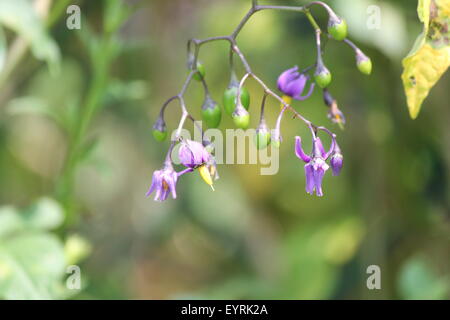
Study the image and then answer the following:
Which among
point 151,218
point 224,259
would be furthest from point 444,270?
point 151,218

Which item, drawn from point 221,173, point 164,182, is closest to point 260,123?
point 164,182

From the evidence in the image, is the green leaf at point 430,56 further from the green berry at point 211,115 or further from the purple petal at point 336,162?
the green berry at point 211,115

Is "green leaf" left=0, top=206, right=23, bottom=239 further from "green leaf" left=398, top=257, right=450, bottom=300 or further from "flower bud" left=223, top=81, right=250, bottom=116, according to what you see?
"green leaf" left=398, top=257, right=450, bottom=300

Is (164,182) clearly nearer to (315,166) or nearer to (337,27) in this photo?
(315,166)

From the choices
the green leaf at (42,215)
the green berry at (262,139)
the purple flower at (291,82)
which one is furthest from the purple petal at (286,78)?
the green leaf at (42,215)

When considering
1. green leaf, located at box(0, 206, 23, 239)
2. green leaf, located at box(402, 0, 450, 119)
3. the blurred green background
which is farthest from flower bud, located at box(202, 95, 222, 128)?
green leaf, located at box(0, 206, 23, 239)
